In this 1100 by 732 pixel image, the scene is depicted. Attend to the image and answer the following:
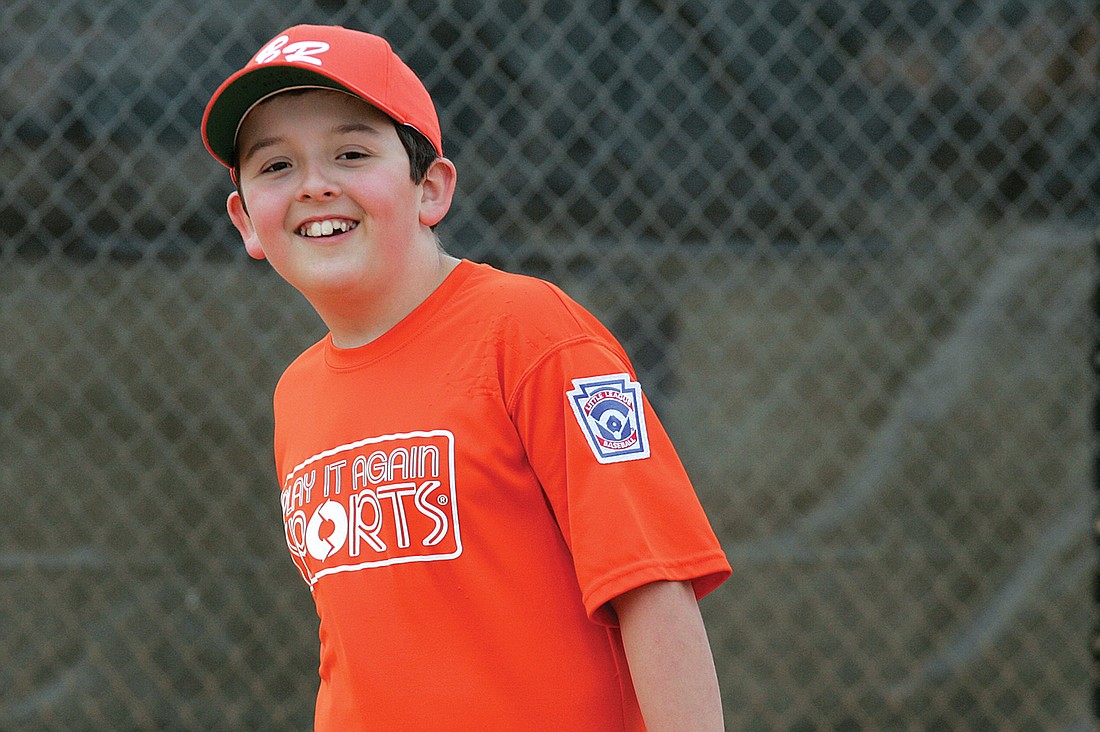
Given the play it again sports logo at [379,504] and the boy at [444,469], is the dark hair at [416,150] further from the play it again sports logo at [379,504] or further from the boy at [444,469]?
the play it again sports logo at [379,504]

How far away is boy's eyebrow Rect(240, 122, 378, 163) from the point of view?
96cm

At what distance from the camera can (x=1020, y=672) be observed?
2242mm

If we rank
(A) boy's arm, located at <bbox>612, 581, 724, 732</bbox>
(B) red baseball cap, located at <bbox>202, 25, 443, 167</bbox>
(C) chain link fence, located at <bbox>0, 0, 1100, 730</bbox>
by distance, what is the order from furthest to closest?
1. (C) chain link fence, located at <bbox>0, 0, 1100, 730</bbox>
2. (B) red baseball cap, located at <bbox>202, 25, 443, 167</bbox>
3. (A) boy's arm, located at <bbox>612, 581, 724, 732</bbox>

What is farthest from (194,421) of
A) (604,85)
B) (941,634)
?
(941,634)

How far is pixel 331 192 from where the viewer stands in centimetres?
94

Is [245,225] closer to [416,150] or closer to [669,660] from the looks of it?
[416,150]

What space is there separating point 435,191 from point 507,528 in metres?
0.32

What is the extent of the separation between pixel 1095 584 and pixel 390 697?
179 centimetres

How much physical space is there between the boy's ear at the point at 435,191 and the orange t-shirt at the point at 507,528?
0.13 metres

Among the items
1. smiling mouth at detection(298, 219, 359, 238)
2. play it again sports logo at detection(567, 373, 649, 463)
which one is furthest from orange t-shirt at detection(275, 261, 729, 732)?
smiling mouth at detection(298, 219, 359, 238)

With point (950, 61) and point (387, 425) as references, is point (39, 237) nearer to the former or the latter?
point (387, 425)

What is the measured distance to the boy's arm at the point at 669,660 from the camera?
81 cm

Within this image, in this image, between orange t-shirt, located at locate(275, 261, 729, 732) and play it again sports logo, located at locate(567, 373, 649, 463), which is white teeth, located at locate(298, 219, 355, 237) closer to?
orange t-shirt, located at locate(275, 261, 729, 732)

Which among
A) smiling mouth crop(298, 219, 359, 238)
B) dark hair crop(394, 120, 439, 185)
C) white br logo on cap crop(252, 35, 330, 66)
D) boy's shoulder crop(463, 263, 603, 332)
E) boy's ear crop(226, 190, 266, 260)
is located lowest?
boy's shoulder crop(463, 263, 603, 332)
